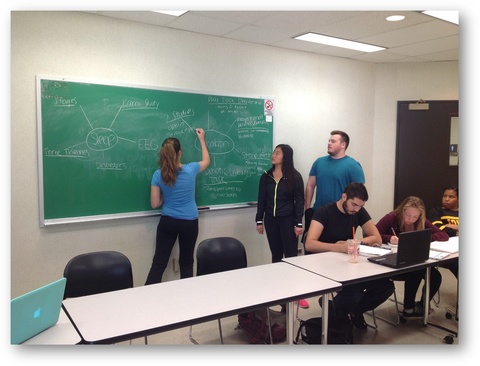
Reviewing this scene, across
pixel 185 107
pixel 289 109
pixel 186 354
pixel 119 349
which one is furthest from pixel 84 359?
pixel 289 109

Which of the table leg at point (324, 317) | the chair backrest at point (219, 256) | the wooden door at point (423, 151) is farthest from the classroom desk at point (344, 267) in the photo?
the wooden door at point (423, 151)

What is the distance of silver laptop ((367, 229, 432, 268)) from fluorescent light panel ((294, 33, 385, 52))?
207 cm

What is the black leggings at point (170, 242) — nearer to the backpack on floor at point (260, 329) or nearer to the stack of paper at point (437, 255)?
the backpack on floor at point (260, 329)

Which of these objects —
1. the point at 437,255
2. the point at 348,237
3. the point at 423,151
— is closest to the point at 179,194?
the point at 348,237

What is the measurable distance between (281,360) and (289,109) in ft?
9.31

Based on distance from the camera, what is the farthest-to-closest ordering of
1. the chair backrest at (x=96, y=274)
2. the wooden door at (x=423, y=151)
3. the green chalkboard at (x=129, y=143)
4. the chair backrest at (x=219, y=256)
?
the wooden door at (x=423, y=151)
the green chalkboard at (x=129, y=143)
the chair backrest at (x=219, y=256)
the chair backrest at (x=96, y=274)

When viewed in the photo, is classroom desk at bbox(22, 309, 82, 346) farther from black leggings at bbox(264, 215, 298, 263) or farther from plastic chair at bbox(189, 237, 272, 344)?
black leggings at bbox(264, 215, 298, 263)

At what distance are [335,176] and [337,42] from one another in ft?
4.45

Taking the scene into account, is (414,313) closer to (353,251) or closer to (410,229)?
(410,229)

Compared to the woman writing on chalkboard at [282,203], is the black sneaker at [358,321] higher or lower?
lower

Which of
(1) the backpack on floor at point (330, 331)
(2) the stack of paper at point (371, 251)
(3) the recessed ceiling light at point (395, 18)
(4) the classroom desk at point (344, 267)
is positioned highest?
(3) the recessed ceiling light at point (395, 18)

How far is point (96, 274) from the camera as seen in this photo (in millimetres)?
2459

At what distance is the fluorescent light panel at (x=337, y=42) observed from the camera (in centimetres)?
382

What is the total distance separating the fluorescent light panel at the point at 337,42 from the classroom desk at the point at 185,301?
2.34m
